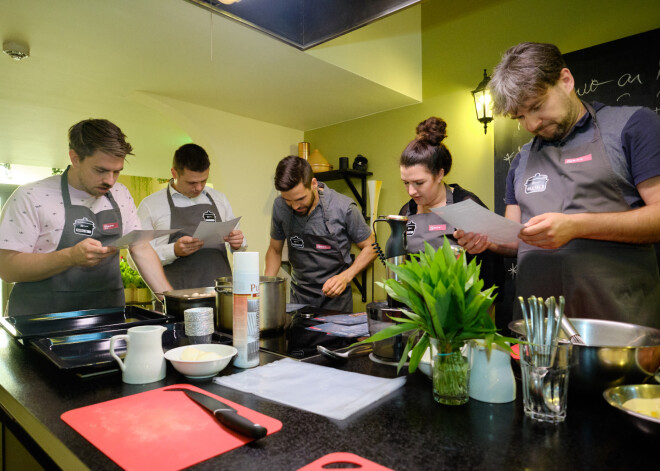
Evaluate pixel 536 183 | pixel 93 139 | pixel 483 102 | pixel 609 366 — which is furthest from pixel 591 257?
pixel 93 139

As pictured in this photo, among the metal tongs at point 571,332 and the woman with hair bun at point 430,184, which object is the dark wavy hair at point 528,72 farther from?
the metal tongs at point 571,332

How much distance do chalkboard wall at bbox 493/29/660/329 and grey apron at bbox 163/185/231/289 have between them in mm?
1800

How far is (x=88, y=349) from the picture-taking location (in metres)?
Answer: 1.15

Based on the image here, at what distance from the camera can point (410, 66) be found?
3475mm

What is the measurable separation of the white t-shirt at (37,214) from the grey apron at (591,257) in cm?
207

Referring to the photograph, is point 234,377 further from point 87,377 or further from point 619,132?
point 619,132

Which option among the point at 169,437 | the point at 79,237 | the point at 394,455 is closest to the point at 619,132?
the point at 394,455

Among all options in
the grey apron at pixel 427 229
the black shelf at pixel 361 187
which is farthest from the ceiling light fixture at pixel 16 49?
the grey apron at pixel 427 229

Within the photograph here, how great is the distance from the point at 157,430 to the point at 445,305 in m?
0.57

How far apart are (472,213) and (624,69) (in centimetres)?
198

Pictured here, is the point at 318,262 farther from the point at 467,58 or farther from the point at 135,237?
the point at 467,58

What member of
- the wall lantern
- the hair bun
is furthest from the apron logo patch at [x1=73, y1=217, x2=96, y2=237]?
the wall lantern

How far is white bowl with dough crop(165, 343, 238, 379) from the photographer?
95cm

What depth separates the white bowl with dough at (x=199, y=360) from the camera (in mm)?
951
